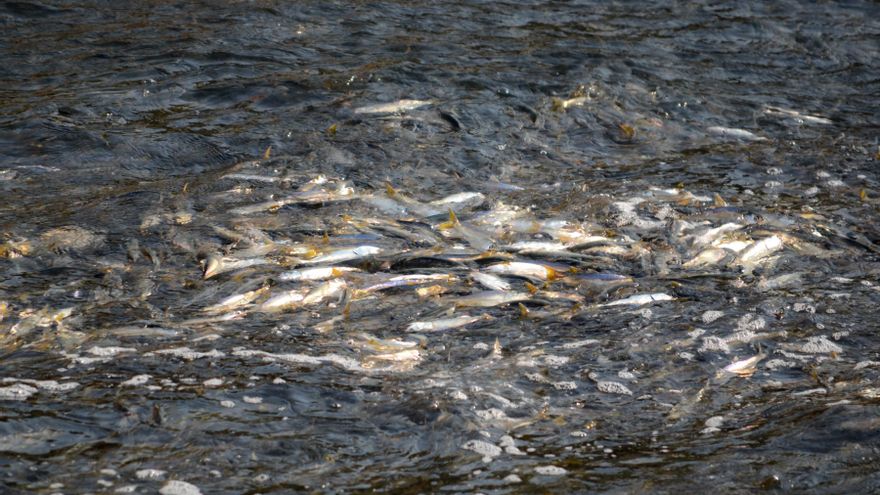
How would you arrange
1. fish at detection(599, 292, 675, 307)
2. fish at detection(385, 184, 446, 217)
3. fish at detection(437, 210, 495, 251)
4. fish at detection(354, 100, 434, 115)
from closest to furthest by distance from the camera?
fish at detection(599, 292, 675, 307) < fish at detection(437, 210, 495, 251) < fish at detection(385, 184, 446, 217) < fish at detection(354, 100, 434, 115)

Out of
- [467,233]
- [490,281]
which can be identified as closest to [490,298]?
[490,281]

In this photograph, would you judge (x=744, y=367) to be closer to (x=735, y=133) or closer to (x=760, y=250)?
(x=760, y=250)

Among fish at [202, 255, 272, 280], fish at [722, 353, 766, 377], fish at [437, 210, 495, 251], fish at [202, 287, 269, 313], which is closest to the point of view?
fish at [722, 353, 766, 377]

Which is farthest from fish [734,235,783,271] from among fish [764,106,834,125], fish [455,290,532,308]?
fish [764,106,834,125]

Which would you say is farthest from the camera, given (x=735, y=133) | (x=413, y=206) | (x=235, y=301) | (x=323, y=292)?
(x=735, y=133)

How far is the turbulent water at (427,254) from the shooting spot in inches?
165

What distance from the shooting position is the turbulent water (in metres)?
4.20

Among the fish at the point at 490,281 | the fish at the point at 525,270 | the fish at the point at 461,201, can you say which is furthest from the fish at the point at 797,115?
the fish at the point at 490,281

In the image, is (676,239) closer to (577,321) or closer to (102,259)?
(577,321)

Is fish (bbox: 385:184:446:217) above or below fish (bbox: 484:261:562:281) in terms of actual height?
above

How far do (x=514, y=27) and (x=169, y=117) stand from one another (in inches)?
164

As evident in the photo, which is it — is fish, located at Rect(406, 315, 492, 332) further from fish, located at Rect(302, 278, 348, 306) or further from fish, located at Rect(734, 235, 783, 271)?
fish, located at Rect(734, 235, 783, 271)

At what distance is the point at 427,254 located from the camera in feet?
19.6

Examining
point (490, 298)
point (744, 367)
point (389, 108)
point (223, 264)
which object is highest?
point (389, 108)
